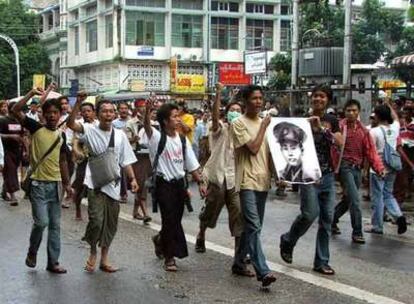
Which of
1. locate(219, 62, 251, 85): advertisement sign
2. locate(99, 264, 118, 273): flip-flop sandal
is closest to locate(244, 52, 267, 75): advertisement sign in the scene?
locate(99, 264, 118, 273): flip-flop sandal

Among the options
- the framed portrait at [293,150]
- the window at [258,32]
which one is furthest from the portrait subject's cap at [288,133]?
the window at [258,32]

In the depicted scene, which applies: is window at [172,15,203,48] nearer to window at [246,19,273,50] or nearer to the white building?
the white building

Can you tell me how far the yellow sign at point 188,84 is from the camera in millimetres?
49125

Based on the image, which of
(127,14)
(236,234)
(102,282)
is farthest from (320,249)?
(127,14)

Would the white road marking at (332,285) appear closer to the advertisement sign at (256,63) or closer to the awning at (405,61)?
the awning at (405,61)

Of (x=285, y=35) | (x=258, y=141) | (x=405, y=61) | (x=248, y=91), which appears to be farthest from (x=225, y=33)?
(x=258, y=141)

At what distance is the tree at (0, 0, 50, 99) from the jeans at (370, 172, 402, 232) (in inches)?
2010

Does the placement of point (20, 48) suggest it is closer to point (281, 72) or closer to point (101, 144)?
point (281, 72)

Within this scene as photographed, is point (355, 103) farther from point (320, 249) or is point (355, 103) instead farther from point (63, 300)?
point (63, 300)

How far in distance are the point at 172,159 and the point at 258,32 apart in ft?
160

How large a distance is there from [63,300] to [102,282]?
677 mm

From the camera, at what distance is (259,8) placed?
5459 centimetres

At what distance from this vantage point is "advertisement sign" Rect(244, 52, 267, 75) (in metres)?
23.9

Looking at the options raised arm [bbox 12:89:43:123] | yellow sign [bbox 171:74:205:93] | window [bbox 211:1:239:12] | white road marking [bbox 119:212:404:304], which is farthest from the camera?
window [bbox 211:1:239:12]
